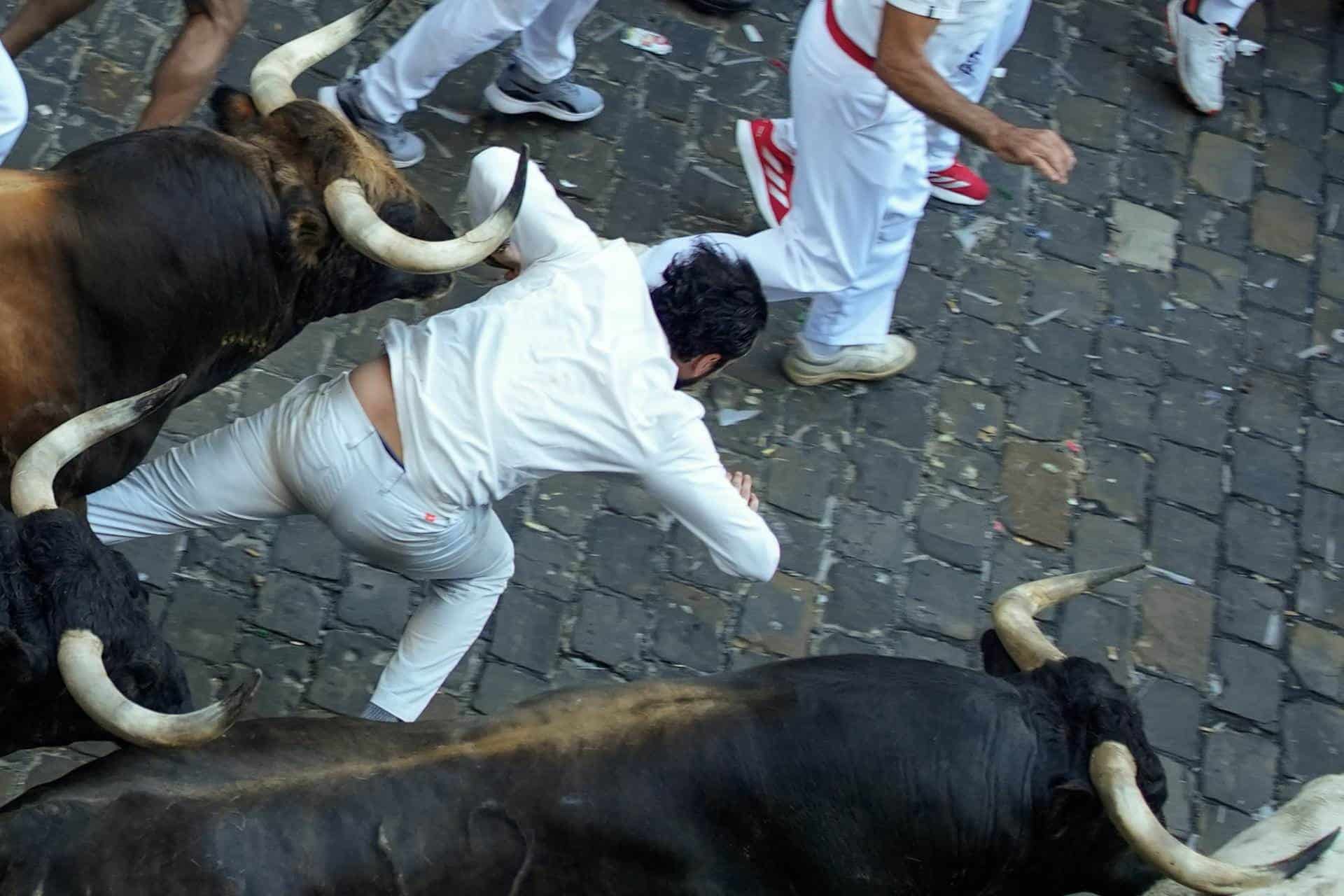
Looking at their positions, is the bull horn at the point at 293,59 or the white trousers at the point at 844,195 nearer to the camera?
the bull horn at the point at 293,59

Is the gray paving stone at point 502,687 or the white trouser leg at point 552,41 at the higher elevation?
the white trouser leg at point 552,41

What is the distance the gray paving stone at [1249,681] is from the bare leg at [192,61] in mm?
4088

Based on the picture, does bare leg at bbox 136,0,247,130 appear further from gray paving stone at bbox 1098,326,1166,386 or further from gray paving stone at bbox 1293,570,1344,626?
gray paving stone at bbox 1293,570,1344,626

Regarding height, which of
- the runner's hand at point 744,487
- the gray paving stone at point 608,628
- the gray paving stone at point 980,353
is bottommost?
the gray paving stone at point 608,628

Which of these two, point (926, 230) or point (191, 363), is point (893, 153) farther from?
point (191, 363)

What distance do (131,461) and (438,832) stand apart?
5.38 ft

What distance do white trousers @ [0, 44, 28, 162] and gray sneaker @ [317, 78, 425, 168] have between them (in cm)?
162

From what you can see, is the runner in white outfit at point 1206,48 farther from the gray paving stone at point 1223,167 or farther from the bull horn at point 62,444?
the bull horn at point 62,444

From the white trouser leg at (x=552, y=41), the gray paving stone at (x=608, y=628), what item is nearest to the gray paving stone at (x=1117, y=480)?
the gray paving stone at (x=608, y=628)

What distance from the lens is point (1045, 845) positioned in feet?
12.2

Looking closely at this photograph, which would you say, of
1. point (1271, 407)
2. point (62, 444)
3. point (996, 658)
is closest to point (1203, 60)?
point (1271, 407)

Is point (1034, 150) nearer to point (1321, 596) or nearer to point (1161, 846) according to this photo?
point (1321, 596)

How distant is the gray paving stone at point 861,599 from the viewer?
5.62 metres

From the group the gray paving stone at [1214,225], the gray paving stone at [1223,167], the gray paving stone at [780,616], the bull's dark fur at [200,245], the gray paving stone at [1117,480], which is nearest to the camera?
the bull's dark fur at [200,245]
